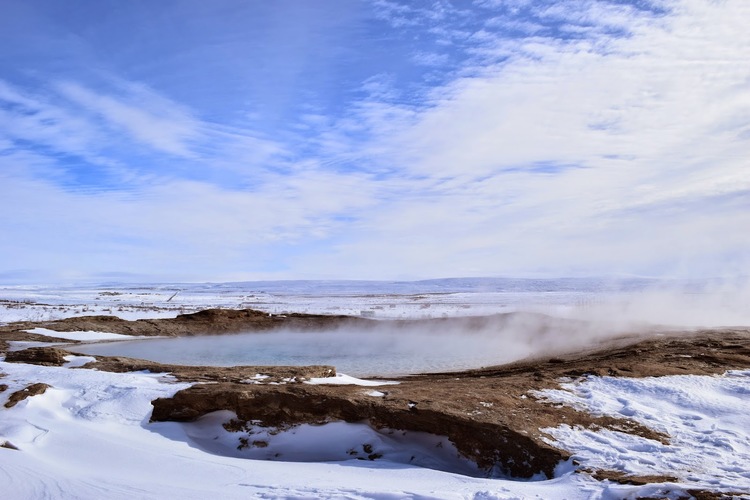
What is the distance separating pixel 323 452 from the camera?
6.45m

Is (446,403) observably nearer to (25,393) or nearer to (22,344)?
(25,393)

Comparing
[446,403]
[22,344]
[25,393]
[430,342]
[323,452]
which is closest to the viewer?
[323,452]

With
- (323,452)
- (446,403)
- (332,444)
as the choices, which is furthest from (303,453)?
(446,403)

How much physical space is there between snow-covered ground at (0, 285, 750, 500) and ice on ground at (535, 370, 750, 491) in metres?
0.02

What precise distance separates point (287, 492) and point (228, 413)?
2517 millimetres

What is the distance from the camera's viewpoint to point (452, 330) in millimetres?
22141

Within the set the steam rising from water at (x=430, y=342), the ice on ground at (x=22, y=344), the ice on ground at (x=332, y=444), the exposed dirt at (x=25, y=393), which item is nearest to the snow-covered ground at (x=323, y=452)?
the ice on ground at (x=332, y=444)

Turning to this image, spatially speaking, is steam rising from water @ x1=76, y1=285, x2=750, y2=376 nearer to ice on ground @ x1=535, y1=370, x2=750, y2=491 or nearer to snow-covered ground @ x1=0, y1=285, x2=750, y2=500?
ice on ground @ x1=535, y1=370, x2=750, y2=491

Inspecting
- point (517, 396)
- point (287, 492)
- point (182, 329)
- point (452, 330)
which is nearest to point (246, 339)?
point (182, 329)

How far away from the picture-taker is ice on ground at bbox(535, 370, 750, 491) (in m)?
5.34

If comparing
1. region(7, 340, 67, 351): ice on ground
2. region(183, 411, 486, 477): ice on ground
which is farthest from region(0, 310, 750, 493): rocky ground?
region(7, 340, 67, 351): ice on ground

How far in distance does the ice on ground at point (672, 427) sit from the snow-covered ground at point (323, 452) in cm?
2

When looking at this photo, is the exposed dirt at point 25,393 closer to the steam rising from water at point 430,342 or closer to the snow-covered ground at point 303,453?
the snow-covered ground at point 303,453

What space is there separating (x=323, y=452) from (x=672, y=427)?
438 centimetres
